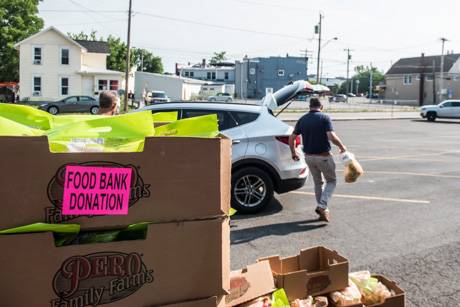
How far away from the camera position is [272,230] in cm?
682

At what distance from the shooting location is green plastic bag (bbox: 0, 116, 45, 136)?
2.21 m

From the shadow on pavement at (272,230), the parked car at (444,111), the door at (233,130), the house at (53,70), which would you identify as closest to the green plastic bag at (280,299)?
the shadow on pavement at (272,230)

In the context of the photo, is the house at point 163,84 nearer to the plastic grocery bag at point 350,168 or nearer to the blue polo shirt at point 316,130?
the blue polo shirt at point 316,130

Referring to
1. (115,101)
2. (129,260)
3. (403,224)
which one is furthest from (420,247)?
(129,260)

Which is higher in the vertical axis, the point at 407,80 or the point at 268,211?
the point at 407,80

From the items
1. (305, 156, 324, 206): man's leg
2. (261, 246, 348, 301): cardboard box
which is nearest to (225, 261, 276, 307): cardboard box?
(261, 246, 348, 301): cardboard box

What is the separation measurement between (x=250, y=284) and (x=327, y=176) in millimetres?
4322

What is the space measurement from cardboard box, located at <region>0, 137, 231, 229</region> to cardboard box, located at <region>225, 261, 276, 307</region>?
0.85m

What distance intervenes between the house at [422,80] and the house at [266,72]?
1938 cm

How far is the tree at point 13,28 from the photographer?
5725 centimetres

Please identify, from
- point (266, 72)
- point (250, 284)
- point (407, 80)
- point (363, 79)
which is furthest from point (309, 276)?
point (363, 79)

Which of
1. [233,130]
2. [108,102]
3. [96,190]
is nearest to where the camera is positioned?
[96,190]

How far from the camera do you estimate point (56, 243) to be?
→ 2.19m

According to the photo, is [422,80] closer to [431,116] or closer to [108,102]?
[431,116]
